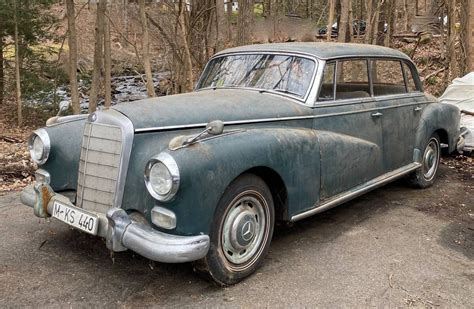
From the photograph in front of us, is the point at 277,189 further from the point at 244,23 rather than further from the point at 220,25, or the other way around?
the point at 244,23

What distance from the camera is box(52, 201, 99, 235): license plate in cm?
328

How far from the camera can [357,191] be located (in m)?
4.62

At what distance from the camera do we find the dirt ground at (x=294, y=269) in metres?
3.24

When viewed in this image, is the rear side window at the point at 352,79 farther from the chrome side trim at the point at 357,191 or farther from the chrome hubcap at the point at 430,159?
the chrome hubcap at the point at 430,159

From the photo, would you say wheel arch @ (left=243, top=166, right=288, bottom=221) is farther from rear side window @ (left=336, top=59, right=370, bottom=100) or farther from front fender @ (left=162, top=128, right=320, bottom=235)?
rear side window @ (left=336, top=59, right=370, bottom=100)

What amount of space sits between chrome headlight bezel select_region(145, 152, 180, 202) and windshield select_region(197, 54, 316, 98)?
5.60 ft

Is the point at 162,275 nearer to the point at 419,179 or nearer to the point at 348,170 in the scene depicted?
the point at 348,170

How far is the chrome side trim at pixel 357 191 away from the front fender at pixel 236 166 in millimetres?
73

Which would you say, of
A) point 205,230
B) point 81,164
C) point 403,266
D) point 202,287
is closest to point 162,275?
point 202,287

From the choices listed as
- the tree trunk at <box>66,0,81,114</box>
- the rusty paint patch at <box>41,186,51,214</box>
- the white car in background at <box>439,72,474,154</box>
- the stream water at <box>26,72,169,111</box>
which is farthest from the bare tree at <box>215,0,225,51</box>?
the rusty paint patch at <box>41,186,51,214</box>

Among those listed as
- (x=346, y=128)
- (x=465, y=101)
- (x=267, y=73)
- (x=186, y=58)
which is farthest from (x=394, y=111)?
(x=186, y=58)

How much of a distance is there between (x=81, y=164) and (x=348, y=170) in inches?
96.9

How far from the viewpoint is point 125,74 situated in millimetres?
24219

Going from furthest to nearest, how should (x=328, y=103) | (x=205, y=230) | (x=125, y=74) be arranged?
(x=125, y=74), (x=328, y=103), (x=205, y=230)
